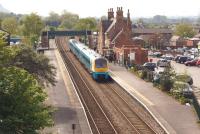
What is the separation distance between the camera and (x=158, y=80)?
141 feet

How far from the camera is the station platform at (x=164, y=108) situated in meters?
27.9

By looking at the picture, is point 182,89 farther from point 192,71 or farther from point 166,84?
point 192,71

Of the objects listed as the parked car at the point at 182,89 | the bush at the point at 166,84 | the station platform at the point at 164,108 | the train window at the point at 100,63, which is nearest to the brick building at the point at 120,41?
the train window at the point at 100,63

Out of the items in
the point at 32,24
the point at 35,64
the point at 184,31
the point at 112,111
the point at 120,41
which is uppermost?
the point at 32,24

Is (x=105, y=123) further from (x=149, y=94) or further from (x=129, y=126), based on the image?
(x=149, y=94)

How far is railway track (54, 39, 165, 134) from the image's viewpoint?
2856cm

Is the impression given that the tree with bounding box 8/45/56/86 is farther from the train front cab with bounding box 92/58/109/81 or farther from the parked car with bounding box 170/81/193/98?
the train front cab with bounding box 92/58/109/81

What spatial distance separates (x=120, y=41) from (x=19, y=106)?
196 ft

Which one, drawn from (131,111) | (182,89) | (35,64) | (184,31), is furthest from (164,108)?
(184,31)

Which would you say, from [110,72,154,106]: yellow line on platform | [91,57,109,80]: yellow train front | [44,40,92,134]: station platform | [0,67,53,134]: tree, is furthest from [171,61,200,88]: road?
[0,67,53,134]: tree

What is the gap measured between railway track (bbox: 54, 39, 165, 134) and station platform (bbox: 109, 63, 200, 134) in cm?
55

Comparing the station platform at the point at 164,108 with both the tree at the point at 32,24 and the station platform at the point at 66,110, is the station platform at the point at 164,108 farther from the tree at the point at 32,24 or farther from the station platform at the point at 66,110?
the tree at the point at 32,24

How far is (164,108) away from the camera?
33250 millimetres

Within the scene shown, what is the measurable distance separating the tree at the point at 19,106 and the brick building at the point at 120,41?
4147 cm
